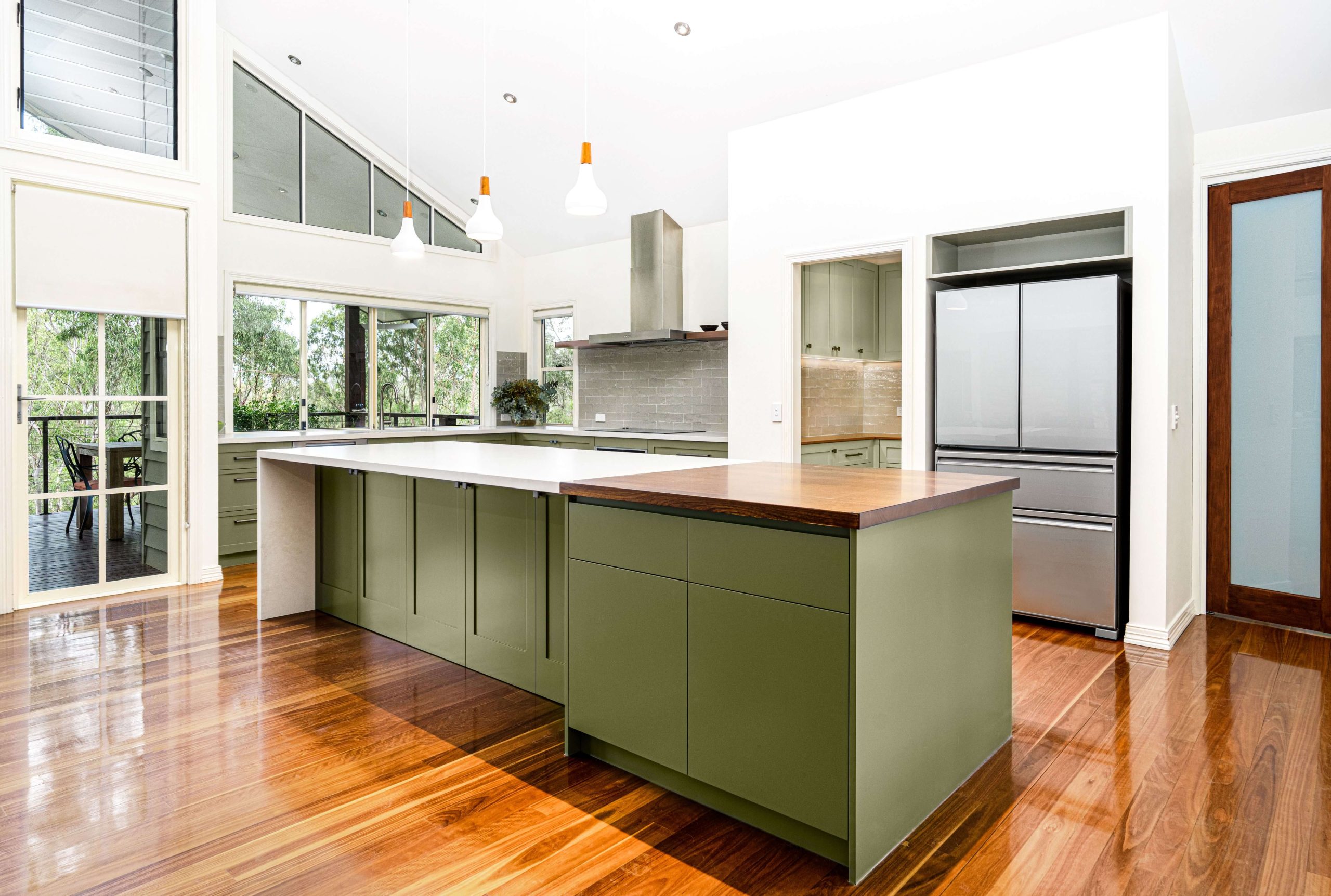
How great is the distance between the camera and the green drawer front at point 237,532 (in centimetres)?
538

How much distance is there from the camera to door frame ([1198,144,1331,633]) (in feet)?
13.3

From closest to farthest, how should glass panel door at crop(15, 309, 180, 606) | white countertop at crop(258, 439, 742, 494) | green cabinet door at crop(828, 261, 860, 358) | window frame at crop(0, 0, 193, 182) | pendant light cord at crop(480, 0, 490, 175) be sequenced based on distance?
1. white countertop at crop(258, 439, 742, 494)
2. window frame at crop(0, 0, 193, 182)
3. glass panel door at crop(15, 309, 180, 606)
4. pendant light cord at crop(480, 0, 490, 175)
5. green cabinet door at crop(828, 261, 860, 358)

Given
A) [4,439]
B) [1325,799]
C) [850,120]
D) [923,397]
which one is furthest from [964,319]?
[4,439]

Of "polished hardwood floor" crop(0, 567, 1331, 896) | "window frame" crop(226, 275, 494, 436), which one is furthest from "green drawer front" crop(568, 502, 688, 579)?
"window frame" crop(226, 275, 494, 436)

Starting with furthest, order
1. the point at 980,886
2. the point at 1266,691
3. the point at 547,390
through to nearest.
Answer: the point at 547,390 < the point at 1266,691 < the point at 980,886

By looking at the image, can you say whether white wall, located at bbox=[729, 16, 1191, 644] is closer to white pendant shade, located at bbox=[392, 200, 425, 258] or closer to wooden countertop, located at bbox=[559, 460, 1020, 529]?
wooden countertop, located at bbox=[559, 460, 1020, 529]

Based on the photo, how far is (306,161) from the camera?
21.2 ft

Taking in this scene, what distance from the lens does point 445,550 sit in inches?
128

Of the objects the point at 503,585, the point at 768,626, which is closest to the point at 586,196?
the point at 503,585

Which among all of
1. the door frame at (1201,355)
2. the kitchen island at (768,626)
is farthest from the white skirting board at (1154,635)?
the kitchen island at (768,626)

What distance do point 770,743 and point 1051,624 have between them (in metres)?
2.61

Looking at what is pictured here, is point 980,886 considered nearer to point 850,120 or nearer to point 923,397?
point 923,397

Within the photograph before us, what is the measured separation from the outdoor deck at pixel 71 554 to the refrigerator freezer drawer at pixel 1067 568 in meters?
4.86

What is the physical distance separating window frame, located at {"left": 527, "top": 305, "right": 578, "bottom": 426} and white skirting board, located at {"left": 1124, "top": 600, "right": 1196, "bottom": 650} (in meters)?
5.16
